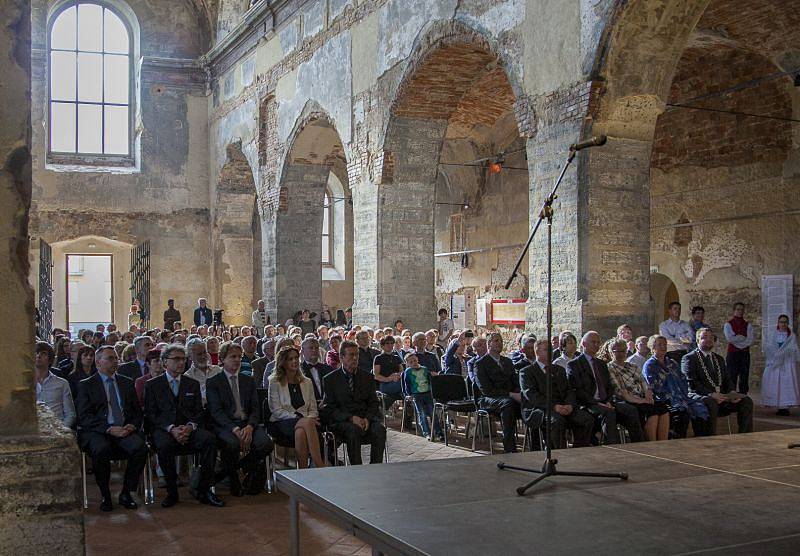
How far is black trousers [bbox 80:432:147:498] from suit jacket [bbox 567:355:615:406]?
3.78 meters

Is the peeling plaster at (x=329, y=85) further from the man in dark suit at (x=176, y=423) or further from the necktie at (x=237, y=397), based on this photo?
the man in dark suit at (x=176, y=423)

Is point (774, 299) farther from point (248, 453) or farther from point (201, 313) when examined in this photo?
point (201, 313)

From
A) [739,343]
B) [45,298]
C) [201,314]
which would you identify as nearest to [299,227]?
[201,314]

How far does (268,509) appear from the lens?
6387 millimetres

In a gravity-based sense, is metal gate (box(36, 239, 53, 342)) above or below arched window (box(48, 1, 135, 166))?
below

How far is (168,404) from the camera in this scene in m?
6.77

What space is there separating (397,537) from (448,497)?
0.73 m

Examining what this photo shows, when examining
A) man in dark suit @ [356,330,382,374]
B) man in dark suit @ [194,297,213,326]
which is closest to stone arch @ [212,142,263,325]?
man in dark suit @ [194,297,213,326]

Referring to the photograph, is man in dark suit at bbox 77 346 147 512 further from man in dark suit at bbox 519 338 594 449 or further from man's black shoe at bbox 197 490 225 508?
man in dark suit at bbox 519 338 594 449

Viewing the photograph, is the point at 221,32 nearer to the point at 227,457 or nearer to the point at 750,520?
the point at 227,457

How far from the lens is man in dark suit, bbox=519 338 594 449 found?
7426mm

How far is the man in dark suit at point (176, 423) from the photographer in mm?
6547

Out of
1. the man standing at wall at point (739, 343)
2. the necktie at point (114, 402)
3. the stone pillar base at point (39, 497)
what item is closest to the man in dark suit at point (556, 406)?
the necktie at point (114, 402)

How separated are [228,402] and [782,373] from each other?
301 inches
